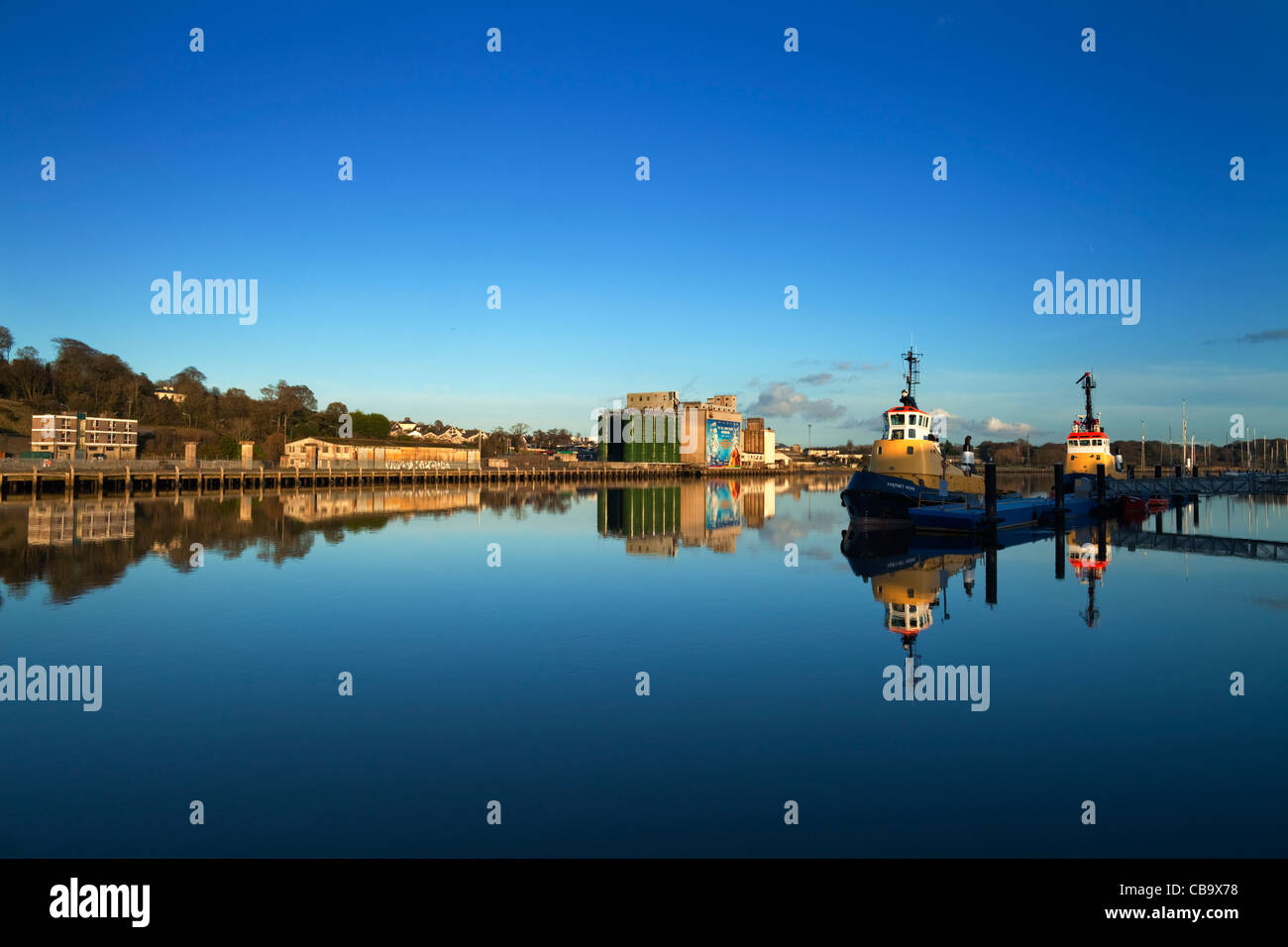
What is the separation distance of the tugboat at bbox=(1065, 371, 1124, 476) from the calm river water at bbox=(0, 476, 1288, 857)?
31.4 meters

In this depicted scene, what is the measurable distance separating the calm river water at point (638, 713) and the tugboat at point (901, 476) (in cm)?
1206

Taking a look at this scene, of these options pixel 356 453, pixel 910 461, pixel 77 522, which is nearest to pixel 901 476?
pixel 910 461

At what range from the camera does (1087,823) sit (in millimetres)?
6977

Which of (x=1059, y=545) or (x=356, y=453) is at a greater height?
(x=356, y=453)

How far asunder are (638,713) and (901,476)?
2984 cm

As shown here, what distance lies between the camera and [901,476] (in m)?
36.9

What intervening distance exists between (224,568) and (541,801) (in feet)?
59.3

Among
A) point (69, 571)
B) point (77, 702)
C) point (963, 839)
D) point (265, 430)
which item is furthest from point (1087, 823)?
point (265, 430)

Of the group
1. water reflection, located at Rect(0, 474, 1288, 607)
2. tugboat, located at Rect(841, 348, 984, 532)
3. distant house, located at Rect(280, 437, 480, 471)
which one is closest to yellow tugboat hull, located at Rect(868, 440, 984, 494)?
tugboat, located at Rect(841, 348, 984, 532)

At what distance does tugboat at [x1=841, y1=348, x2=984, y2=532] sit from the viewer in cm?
3469

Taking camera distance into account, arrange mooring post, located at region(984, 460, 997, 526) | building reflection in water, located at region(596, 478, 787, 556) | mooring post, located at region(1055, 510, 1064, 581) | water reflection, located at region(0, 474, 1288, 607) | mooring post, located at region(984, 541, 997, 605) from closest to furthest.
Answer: mooring post, located at region(984, 541, 997, 605) < water reflection, located at region(0, 474, 1288, 607) < mooring post, located at region(1055, 510, 1064, 581) < mooring post, located at region(984, 460, 997, 526) < building reflection in water, located at region(596, 478, 787, 556)

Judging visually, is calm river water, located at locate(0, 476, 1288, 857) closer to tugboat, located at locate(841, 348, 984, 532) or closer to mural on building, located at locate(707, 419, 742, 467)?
tugboat, located at locate(841, 348, 984, 532)

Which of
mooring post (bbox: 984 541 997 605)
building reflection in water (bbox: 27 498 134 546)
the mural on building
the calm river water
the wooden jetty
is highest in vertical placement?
the mural on building

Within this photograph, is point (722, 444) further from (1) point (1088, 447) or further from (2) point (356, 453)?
(1) point (1088, 447)
